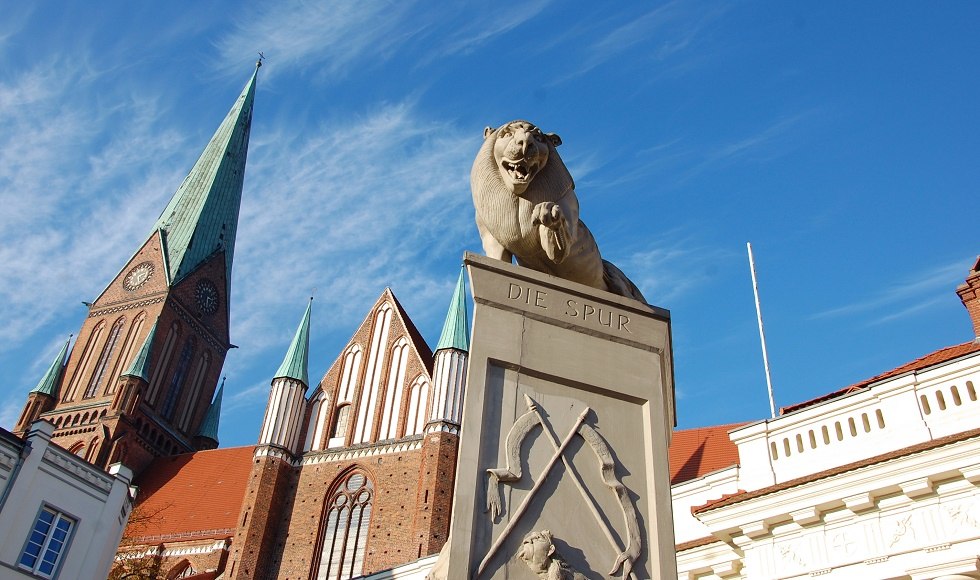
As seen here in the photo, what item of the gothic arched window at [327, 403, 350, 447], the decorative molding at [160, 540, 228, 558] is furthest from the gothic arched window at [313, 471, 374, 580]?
the decorative molding at [160, 540, 228, 558]

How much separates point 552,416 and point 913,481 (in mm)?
6094

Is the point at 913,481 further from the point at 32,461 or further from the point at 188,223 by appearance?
the point at 188,223

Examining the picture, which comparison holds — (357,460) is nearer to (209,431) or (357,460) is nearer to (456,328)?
(456,328)

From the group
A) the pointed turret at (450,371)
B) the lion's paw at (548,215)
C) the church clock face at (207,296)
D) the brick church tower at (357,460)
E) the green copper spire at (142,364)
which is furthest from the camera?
the church clock face at (207,296)

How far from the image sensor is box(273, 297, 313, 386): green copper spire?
109 ft

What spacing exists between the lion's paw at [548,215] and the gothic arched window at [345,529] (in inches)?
1032

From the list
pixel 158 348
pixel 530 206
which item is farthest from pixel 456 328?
pixel 530 206

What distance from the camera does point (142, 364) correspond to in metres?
42.5

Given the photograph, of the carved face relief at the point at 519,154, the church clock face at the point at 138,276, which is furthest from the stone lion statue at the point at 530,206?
the church clock face at the point at 138,276

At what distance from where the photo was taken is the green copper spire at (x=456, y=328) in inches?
1256

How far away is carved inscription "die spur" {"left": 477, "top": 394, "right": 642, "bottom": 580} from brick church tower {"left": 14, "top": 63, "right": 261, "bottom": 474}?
3974 centimetres

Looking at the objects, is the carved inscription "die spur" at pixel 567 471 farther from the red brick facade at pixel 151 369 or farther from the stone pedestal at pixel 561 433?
the red brick facade at pixel 151 369

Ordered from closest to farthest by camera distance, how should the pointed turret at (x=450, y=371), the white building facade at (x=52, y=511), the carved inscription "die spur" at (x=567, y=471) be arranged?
the carved inscription "die spur" at (x=567, y=471) → the white building facade at (x=52, y=511) → the pointed turret at (x=450, y=371)

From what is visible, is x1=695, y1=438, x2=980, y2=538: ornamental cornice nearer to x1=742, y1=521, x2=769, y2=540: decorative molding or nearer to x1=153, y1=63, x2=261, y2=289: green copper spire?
x1=742, y1=521, x2=769, y2=540: decorative molding
